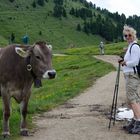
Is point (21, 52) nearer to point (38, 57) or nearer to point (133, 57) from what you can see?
point (38, 57)

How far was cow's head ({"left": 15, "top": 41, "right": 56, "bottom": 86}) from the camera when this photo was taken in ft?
40.1

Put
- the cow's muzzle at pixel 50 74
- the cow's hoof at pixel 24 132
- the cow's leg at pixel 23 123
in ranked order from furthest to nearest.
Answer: the cow's hoof at pixel 24 132 → the cow's leg at pixel 23 123 → the cow's muzzle at pixel 50 74

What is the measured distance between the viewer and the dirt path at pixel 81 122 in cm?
1297

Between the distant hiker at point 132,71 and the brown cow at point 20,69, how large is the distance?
84.6 inches

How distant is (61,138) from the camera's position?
1276cm

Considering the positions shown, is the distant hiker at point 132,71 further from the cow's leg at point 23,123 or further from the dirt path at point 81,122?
the cow's leg at point 23,123

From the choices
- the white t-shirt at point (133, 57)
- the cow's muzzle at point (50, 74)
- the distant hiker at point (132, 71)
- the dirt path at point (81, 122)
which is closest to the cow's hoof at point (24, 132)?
the dirt path at point (81, 122)

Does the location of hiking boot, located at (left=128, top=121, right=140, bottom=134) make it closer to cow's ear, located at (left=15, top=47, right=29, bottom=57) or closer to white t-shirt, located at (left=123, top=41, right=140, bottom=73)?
white t-shirt, located at (left=123, top=41, right=140, bottom=73)

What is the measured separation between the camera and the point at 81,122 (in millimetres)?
15070

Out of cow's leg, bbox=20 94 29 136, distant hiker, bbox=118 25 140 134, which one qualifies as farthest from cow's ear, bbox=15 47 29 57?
distant hiker, bbox=118 25 140 134

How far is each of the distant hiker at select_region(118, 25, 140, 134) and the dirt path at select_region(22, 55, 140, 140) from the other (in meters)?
0.45

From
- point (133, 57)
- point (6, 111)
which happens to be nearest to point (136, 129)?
point (133, 57)

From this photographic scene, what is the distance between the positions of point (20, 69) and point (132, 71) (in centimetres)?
299

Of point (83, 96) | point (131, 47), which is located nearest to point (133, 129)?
point (131, 47)
